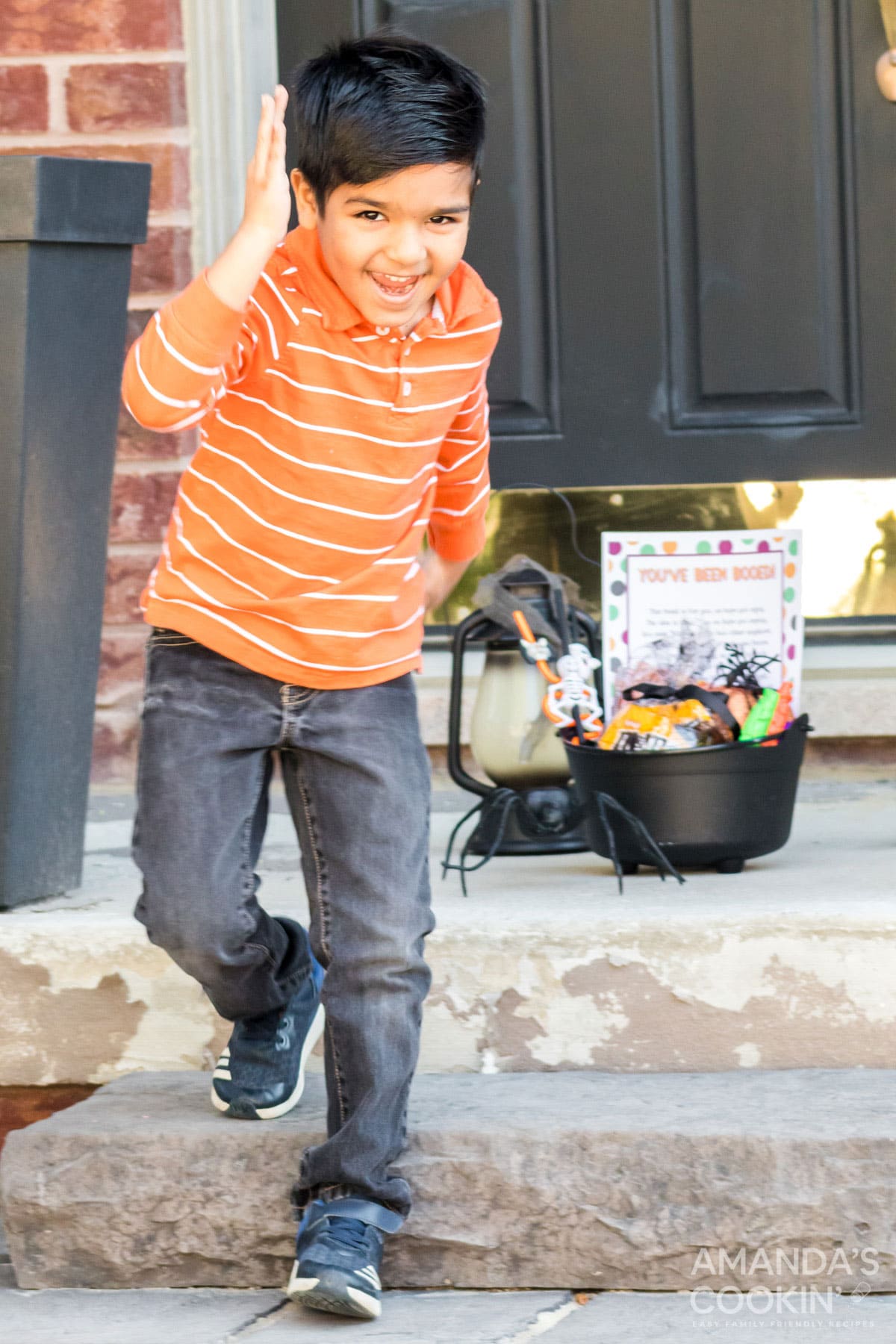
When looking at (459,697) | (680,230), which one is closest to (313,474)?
(459,697)

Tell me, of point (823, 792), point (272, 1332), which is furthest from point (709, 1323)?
point (823, 792)

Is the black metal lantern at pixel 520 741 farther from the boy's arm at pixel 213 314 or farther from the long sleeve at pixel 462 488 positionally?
the boy's arm at pixel 213 314

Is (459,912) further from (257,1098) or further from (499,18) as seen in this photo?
(499,18)

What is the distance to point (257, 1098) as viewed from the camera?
196 cm

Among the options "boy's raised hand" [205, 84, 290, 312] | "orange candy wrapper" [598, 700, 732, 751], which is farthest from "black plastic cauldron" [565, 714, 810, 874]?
"boy's raised hand" [205, 84, 290, 312]

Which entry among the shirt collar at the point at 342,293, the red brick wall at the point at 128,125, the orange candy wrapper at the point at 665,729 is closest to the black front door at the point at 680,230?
the red brick wall at the point at 128,125

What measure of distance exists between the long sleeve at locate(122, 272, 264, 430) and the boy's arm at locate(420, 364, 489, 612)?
1.12 ft

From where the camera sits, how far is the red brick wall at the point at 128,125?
2.97m

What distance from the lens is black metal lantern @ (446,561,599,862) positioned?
8.39ft

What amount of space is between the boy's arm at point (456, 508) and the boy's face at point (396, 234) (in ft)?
0.79

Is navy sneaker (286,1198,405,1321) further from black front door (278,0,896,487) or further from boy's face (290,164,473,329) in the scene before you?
black front door (278,0,896,487)

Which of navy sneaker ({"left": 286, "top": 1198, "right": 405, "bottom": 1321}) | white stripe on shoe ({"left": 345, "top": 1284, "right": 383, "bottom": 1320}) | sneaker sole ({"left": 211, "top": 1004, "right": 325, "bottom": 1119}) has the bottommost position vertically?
white stripe on shoe ({"left": 345, "top": 1284, "right": 383, "bottom": 1320})

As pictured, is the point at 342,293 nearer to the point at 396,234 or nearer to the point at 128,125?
the point at 396,234

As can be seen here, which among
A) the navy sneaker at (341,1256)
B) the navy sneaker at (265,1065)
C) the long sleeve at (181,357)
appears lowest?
the navy sneaker at (341,1256)
